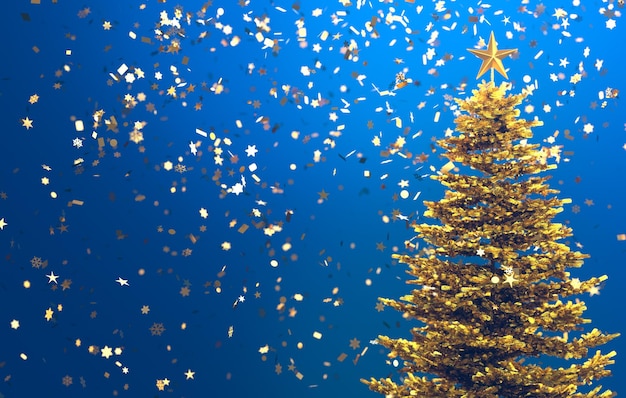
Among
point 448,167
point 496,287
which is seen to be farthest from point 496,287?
point 448,167

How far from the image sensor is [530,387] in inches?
140

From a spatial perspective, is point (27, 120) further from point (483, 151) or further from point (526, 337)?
point (526, 337)

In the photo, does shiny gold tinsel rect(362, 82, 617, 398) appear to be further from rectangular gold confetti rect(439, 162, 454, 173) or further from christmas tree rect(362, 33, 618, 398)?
rectangular gold confetti rect(439, 162, 454, 173)

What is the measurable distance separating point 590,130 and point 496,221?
136 centimetres

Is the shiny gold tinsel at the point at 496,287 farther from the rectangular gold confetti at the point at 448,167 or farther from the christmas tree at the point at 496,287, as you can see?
the rectangular gold confetti at the point at 448,167

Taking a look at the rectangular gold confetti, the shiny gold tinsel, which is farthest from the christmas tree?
the rectangular gold confetti

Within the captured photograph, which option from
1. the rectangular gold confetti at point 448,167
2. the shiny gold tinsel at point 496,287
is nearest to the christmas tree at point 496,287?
the shiny gold tinsel at point 496,287

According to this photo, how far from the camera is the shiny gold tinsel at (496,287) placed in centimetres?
357

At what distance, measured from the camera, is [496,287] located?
363cm

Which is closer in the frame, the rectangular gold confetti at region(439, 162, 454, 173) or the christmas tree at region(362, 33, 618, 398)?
the christmas tree at region(362, 33, 618, 398)

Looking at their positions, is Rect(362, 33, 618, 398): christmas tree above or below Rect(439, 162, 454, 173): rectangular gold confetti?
below

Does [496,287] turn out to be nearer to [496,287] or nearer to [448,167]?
[496,287]

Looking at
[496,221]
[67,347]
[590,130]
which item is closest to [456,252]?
[496,221]

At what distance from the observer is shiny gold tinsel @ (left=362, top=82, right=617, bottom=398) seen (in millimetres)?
3568
